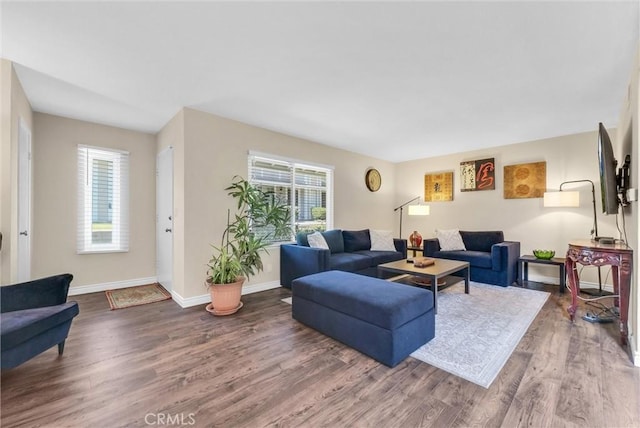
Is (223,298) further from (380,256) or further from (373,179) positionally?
(373,179)

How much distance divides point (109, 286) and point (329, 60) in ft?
14.2

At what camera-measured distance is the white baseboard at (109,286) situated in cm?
377

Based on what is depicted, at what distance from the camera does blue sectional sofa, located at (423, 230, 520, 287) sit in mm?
4117

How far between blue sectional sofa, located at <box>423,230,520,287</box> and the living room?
1.55 feet

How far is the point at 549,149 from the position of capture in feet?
14.8

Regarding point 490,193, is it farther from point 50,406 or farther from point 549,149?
point 50,406

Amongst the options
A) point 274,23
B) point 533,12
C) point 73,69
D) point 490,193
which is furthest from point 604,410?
point 73,69

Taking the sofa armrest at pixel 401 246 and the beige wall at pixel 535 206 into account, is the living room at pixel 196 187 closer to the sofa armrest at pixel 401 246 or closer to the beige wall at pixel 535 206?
the beige wall at pixel 535 206

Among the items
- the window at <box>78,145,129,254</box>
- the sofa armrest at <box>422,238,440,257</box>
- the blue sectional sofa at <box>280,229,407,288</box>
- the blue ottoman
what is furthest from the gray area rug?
the window at <box>78,145,129,254</box>

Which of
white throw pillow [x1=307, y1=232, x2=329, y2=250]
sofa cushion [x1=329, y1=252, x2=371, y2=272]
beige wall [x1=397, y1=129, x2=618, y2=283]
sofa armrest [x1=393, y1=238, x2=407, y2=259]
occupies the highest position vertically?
beige wall [x1=397, y1=129, x2=618, y2=283]

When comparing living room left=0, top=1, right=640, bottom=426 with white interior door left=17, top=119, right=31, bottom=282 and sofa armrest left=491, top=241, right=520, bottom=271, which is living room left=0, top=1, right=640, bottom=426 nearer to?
white interior door left=17, top=119, right=31, bottom=282

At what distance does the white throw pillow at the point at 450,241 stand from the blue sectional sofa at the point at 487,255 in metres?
0.09


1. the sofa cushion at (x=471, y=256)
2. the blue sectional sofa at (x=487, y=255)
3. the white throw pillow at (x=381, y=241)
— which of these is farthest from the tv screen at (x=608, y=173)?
the white throw pillow at (x=381, y=241)

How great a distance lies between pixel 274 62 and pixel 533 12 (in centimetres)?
187
